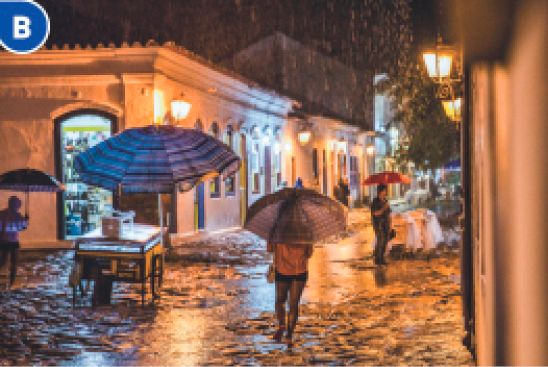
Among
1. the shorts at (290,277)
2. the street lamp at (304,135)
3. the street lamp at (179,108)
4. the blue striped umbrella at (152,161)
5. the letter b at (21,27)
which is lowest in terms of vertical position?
the shorts at (290,277)

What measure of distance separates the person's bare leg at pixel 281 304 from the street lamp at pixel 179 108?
999 cm

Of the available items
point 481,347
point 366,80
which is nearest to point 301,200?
point 481,347

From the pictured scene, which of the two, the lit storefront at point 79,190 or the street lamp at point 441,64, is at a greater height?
the street lamp at point 441,64

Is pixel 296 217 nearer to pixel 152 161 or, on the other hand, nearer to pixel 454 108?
pixel 152 161

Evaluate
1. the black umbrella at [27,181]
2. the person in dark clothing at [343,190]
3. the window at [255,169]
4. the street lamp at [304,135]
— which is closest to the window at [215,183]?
the window at [255,169]

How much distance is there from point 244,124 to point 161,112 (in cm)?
661

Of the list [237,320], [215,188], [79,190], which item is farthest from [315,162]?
[237,320]

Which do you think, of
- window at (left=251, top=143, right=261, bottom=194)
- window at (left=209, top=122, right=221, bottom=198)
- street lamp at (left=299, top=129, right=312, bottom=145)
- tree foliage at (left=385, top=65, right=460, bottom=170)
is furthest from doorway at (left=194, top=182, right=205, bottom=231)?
street lamp at (left=299, top=129, right=312, bottom=145)

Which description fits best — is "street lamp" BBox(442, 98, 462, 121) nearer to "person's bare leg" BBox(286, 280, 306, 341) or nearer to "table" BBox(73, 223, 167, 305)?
"table" BBox(73, 223, 167, 305)

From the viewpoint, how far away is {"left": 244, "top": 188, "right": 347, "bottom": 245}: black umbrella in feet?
24.5

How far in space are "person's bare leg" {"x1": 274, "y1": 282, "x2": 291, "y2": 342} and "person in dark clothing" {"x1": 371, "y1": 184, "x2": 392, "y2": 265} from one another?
21.8ft

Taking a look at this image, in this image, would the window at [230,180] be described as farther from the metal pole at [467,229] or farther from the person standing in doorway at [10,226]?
the metal pole at [467,229]

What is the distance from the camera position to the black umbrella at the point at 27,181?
11648 mm

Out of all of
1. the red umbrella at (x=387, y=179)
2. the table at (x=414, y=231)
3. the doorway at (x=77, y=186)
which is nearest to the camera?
the red umbrella at (x=387, y=179)
